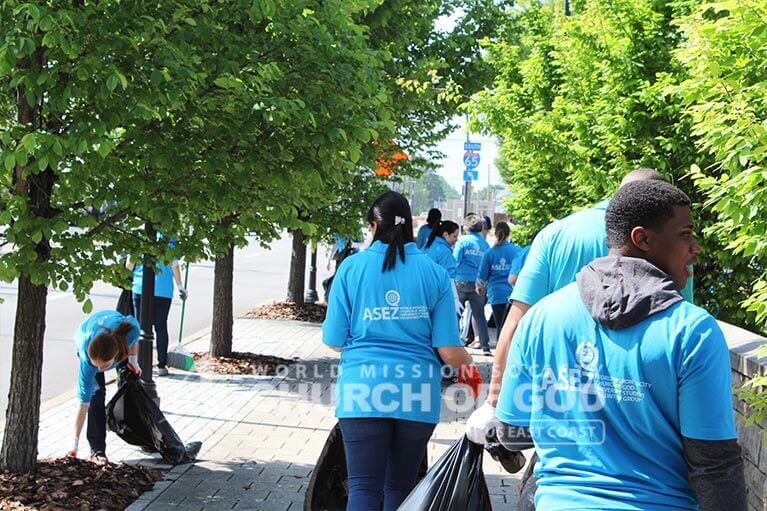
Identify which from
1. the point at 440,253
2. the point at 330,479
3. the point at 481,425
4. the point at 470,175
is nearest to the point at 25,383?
the point at 330,479

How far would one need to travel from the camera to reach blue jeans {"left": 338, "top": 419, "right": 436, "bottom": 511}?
4.35m

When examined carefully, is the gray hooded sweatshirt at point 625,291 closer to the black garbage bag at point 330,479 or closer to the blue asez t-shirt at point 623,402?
the blue asez t-shirt at point 623,402

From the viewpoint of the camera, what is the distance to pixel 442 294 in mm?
4574

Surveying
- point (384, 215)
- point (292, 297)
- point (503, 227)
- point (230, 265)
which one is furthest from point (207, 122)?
point (292, 297)

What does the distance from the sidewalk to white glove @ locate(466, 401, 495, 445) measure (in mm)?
3136

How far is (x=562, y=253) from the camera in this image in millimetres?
4102

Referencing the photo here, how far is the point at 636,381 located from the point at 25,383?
4.62 m

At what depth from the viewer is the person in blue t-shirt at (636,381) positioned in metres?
2.23

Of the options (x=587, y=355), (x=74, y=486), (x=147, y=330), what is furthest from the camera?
(x=147, y=330)

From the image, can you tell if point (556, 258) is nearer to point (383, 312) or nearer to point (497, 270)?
point (383, 312)

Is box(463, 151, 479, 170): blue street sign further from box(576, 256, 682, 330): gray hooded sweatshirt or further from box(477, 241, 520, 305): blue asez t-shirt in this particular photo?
box(576, 256, 682, 330): gray hooded sweatshirt

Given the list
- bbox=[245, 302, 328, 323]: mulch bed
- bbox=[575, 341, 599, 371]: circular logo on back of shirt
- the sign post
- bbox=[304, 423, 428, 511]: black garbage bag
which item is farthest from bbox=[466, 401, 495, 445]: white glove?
the sign post

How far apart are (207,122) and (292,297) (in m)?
12.8

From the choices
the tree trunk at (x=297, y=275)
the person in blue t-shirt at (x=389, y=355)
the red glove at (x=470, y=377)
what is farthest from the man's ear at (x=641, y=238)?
the tree trunk at (x=297, y=275)
